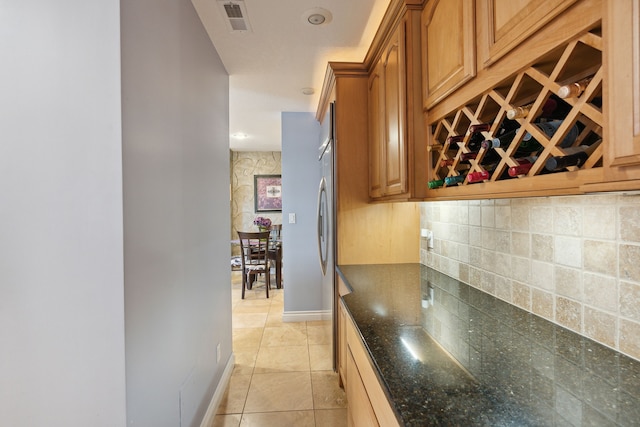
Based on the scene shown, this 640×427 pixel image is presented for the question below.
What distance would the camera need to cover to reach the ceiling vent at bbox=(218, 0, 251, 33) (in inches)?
65.3

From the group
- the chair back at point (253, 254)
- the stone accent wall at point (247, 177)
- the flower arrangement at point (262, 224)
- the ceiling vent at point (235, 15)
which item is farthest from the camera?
the stone accent wall at point (247, 177)

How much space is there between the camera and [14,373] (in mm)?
975

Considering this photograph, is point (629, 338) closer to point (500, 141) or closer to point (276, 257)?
point (500, 141)

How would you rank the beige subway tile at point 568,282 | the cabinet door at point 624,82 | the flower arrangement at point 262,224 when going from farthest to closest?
the flower arrangement at point 262,224, the beige subway tile at point 568,282, the cabinet door at point 624,82

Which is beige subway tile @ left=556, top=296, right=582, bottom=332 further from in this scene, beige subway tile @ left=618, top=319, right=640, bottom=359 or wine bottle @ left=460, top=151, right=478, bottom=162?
wine bottle @ left=460, top=151, right=478, bottom=162

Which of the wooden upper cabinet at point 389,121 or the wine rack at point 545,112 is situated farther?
the wooden upper cabinet at point 389,121

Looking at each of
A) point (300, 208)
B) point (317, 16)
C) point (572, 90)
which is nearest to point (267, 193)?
point (300, 208)

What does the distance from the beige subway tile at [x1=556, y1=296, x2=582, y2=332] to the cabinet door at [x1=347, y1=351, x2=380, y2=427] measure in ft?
2.30

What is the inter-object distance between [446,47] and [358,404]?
4.92 ft

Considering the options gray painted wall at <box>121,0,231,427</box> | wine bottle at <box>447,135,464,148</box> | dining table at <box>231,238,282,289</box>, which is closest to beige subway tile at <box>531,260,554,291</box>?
wine bottle at <box>447,135,464,148</box>

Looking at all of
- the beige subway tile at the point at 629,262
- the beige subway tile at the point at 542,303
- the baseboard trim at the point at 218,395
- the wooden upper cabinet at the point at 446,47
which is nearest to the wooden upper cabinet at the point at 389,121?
the wooden upper cabinet at the point at 446,47

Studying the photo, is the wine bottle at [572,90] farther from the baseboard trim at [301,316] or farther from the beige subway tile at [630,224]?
the baseboard trim at [301,316]

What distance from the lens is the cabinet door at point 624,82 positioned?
1.55ft

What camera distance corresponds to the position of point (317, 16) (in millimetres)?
1796
